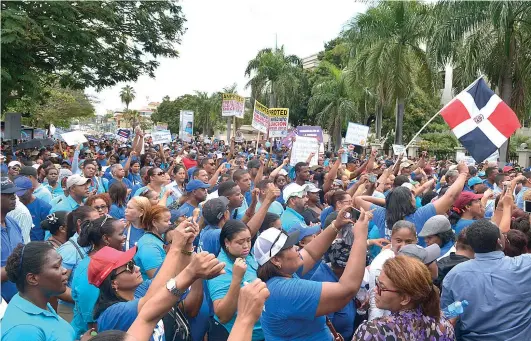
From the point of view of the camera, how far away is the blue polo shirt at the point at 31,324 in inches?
111

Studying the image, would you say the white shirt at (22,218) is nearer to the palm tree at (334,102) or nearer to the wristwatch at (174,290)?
the wristwatch at (174,290)

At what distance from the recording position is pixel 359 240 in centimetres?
322

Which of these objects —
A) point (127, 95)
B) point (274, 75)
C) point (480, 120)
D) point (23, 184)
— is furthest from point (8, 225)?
point (127, 95)

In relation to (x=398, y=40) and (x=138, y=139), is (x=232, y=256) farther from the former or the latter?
(x=398, y=40)

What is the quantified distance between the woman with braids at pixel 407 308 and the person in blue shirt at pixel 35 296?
1629mm

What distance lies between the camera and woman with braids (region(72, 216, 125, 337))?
388 cm

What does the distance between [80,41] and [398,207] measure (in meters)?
14.1

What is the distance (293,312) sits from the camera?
3096 mm

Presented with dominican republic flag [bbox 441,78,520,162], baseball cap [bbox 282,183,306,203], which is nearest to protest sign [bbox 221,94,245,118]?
dominican republic flag [bbox 441,78,520,162]

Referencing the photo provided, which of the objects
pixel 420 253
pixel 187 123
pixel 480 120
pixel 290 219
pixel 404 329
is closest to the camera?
pixel 404 329

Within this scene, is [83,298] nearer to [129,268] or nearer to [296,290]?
[129,268]

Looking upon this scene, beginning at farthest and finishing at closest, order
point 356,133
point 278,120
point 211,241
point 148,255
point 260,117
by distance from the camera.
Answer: point 278,120
point 356,133
point 260,117
point 211,241
point 148,255

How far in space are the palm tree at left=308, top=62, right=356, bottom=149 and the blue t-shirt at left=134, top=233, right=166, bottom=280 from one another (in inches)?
1369

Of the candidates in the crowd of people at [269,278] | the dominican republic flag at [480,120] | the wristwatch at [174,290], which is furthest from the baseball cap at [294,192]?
the wristwatch at [174,290]
